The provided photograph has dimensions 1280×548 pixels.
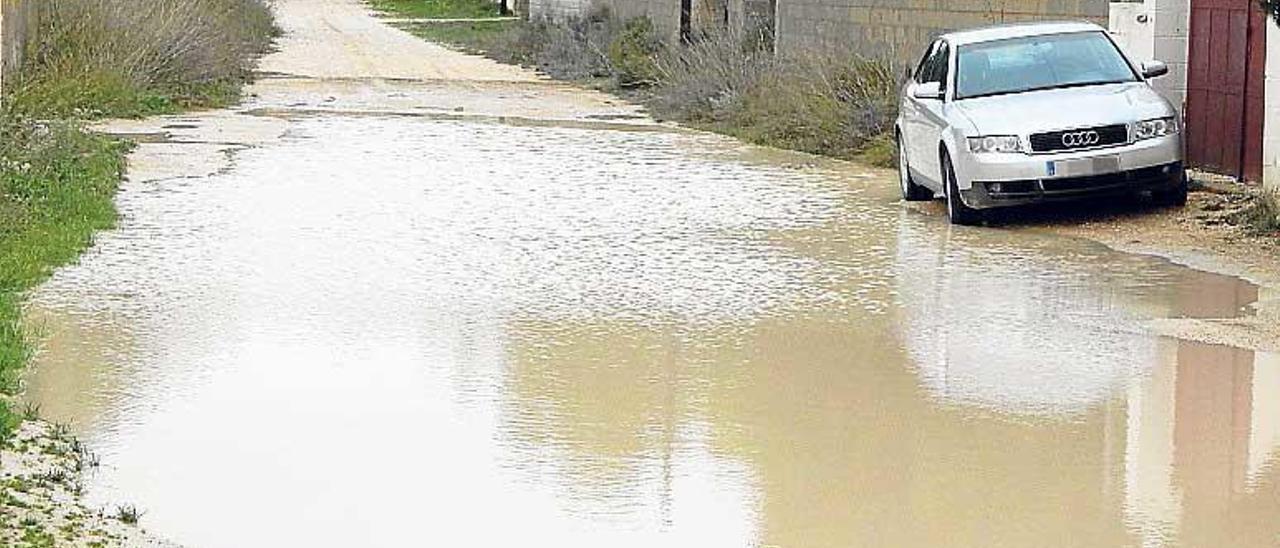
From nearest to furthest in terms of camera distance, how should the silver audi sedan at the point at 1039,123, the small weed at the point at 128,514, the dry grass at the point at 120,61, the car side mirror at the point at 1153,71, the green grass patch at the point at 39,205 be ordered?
the small weed at the point at 128,514, the green grass patch at the point at 39,205, the silver audi sedan at the point at 1039,123, the car side mirror at the point at 1153,71, the dry grass at the point at 120,61

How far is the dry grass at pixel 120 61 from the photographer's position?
26156mm

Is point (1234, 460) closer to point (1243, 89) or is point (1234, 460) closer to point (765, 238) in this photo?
point (765, 238)

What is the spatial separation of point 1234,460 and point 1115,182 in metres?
7.33

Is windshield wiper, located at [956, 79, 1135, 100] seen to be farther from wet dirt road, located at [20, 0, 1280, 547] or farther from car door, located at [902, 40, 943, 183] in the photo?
wet dirt road, located at [20, 0, 1280, 547]

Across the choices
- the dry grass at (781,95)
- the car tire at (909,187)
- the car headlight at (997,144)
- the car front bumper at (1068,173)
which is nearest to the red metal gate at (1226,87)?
the car front bumper at (1068,173)

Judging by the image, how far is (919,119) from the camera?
17750mm

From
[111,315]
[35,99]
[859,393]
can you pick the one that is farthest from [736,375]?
[35,99]

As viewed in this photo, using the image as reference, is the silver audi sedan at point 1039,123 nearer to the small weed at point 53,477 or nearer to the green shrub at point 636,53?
the small weed at point 53,477

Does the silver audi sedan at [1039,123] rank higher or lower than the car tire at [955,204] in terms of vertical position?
higher

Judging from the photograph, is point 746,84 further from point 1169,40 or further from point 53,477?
point 53,477

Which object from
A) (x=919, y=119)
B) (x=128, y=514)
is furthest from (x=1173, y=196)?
(x=128, y=514)

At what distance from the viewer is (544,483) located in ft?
28.1

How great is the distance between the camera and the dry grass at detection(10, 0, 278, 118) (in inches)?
1030

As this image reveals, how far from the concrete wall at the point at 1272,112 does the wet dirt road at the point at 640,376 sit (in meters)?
1.95
